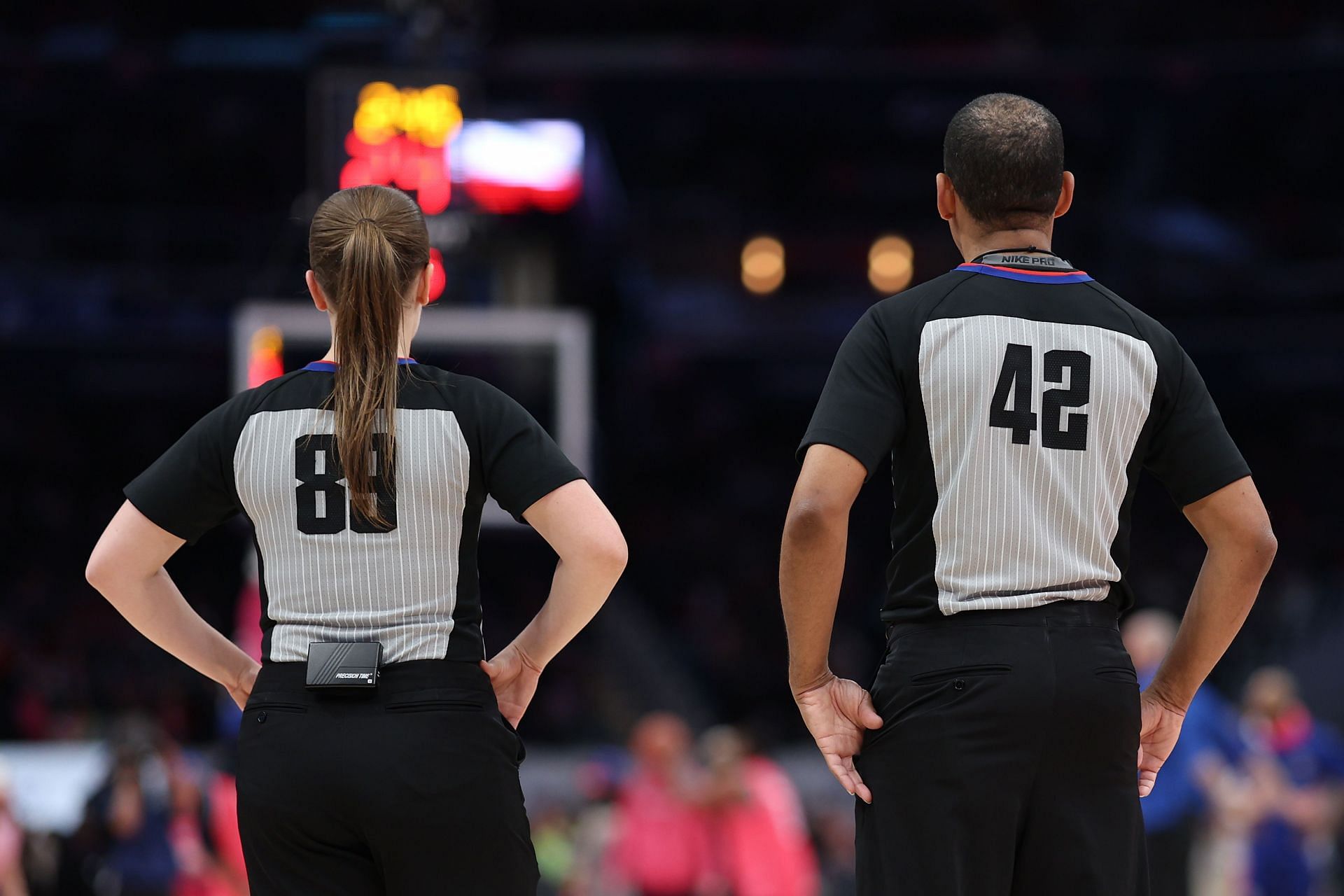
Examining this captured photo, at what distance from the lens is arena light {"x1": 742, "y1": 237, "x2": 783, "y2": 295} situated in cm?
2258

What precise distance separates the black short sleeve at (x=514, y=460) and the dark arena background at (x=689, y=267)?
9588 millimetres

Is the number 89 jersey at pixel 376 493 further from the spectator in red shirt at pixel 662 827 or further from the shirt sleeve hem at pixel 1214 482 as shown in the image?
the spectator in red shirt at pixel 662 827

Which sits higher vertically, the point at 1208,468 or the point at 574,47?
the point at 574,47

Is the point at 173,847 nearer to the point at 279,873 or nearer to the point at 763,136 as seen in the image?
the point at 279,873

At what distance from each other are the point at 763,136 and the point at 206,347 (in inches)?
377

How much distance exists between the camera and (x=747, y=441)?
2458 cm

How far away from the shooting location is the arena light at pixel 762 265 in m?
22.6

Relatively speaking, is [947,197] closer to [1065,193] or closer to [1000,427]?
[1065,193]

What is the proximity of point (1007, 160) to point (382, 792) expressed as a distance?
1.67 meters

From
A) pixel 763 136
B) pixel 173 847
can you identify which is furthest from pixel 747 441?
pixel 173 847

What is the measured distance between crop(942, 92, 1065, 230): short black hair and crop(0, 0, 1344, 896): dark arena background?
957 centimetres

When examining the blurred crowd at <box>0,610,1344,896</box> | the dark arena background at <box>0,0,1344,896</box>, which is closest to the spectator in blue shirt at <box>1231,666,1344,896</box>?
the blurred crowd at <box>0,610,1344,896</box>

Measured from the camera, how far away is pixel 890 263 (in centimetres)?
2300

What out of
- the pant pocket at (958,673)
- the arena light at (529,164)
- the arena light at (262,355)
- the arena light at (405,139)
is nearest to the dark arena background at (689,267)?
the arena light at (529,164)
